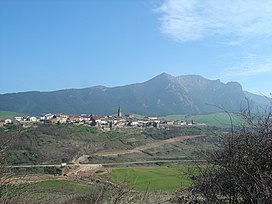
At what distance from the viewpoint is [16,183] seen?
533cm

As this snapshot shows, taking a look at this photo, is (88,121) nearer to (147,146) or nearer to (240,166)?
(147,146)

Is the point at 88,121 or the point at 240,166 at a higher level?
the point at 240,166

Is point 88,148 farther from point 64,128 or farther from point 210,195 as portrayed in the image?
point 210,195

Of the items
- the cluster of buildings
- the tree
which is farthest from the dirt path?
the tree

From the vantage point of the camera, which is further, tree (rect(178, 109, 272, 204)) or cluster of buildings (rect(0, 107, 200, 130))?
cluster of buildings (rect(0, 107, 200, 130))

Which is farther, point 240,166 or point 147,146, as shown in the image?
point 147,146

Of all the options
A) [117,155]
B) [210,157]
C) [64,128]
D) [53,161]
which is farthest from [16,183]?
[64,128]

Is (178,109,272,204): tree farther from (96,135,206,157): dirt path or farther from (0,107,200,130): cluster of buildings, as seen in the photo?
(0,107,200,130): cluster of buildings

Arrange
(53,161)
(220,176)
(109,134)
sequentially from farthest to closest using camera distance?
(109,134) → (53,161) → (220,176)

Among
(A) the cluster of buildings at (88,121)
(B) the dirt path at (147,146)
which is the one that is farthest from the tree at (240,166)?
(A) the cluster of buildings at (88,121)

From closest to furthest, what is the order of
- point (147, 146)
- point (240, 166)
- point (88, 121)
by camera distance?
point (240, 166) → point (147, 146) → point (88, 121)

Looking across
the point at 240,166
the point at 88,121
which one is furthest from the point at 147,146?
the point at 240,166

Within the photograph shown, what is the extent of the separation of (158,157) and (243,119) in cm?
5226

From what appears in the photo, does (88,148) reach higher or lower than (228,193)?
lower
